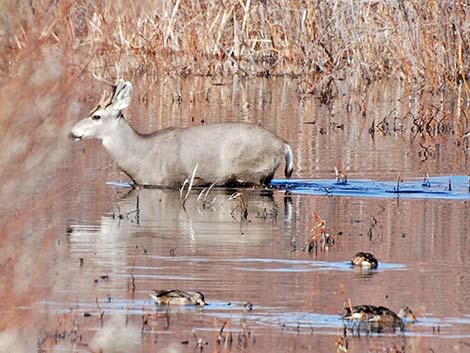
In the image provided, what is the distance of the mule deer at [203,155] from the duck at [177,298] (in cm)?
553

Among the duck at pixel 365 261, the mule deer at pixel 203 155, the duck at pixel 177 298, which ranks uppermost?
the mule deer at pixel 203 155

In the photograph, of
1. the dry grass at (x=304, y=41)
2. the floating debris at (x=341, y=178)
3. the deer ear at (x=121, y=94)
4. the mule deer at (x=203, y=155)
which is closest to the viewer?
the floating debris at (x=341, y=178)

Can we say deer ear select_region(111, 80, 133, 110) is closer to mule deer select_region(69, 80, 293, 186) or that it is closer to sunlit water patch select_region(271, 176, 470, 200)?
mule deer select_region(69, 80, 293, 186)

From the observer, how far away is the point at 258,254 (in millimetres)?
9445

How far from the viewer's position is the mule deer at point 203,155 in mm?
13297

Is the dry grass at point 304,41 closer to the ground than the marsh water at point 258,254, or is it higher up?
higher up

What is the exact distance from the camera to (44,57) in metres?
4.36

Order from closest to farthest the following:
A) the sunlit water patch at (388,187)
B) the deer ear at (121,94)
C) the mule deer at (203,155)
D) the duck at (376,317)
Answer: the duck at (376,317)
the sunlit water patch at (388,187)
the mule deer at (203,155)
the deer ear at (121,94)

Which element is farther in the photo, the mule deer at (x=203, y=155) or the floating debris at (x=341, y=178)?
the mule deer at (x=203, y=155)

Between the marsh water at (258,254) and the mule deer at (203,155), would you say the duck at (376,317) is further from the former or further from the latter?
the mule deer at (203,155)

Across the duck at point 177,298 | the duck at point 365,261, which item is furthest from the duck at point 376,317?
the duck at point 365,261

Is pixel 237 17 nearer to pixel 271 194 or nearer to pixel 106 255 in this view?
pixel 271 194

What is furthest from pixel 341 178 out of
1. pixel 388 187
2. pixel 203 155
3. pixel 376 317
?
pixel 376 317

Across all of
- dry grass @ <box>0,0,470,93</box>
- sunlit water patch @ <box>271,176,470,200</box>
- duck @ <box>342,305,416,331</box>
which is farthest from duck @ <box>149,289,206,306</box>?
dry grass @ <box>0,0,470,93</box>
